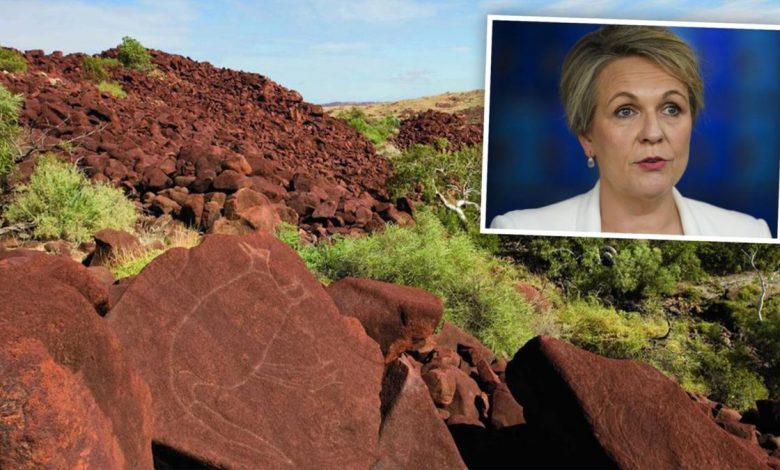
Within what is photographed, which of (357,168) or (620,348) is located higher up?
(357,168)

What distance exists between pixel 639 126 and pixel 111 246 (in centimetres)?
603

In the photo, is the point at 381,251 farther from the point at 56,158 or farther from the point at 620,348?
the point at 56,158

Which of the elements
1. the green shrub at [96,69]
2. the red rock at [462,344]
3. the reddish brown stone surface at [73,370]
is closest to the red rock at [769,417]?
the red rock at [462,344]

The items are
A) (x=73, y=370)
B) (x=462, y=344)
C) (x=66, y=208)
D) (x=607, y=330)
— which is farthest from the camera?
(x=607, y=330)

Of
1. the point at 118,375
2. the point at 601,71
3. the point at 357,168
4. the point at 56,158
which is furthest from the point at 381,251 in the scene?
the point at 357,168

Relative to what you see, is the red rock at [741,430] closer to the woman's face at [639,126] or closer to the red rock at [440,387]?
the red rock at [440,387]

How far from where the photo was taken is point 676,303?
1509 centimetres

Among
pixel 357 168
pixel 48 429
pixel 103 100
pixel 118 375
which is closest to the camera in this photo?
pixel 48 429

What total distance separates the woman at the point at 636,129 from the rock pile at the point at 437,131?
61.1 feet

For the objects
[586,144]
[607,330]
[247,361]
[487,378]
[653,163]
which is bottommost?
[607,330]

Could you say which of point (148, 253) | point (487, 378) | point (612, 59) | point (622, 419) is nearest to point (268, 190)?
point (148, 253)

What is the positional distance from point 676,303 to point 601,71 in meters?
6.92

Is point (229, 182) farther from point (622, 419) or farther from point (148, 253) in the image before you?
point (622, 419)

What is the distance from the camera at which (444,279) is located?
33.2 feet
